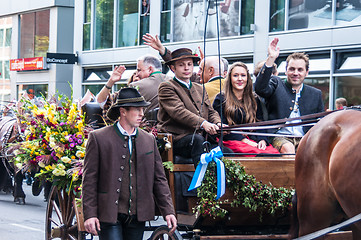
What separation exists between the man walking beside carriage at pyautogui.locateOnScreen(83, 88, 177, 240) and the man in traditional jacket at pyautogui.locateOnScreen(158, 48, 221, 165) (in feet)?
3.48

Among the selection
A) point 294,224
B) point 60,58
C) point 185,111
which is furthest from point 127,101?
point 60,58

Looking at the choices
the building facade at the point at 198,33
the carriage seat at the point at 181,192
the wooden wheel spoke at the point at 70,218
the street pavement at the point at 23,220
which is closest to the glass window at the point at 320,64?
the building facade at the point at 198,33

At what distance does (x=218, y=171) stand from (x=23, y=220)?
531 centimetres

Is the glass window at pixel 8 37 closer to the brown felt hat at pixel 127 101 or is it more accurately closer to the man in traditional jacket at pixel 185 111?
the man in traditional jacket at pixel 185 111

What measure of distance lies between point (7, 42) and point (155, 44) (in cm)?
2762

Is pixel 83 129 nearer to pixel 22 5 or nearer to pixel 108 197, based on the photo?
pixel 108 197

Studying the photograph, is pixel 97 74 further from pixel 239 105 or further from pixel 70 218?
pixel 239 105

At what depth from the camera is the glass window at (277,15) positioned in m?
17.5

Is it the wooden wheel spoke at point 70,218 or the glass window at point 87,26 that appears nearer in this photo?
the wooden wheel spoke at point 70,218

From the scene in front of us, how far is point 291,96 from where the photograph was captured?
252 inches

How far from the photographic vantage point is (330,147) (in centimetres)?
490

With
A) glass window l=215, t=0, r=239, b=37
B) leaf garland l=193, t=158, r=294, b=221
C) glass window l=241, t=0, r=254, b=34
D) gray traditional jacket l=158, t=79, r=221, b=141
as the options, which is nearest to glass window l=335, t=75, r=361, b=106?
glass window l=241, t=0, r=254, b=34

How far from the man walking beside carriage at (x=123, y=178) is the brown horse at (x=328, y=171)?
1132 millimetres

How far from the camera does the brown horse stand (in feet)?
14.9
